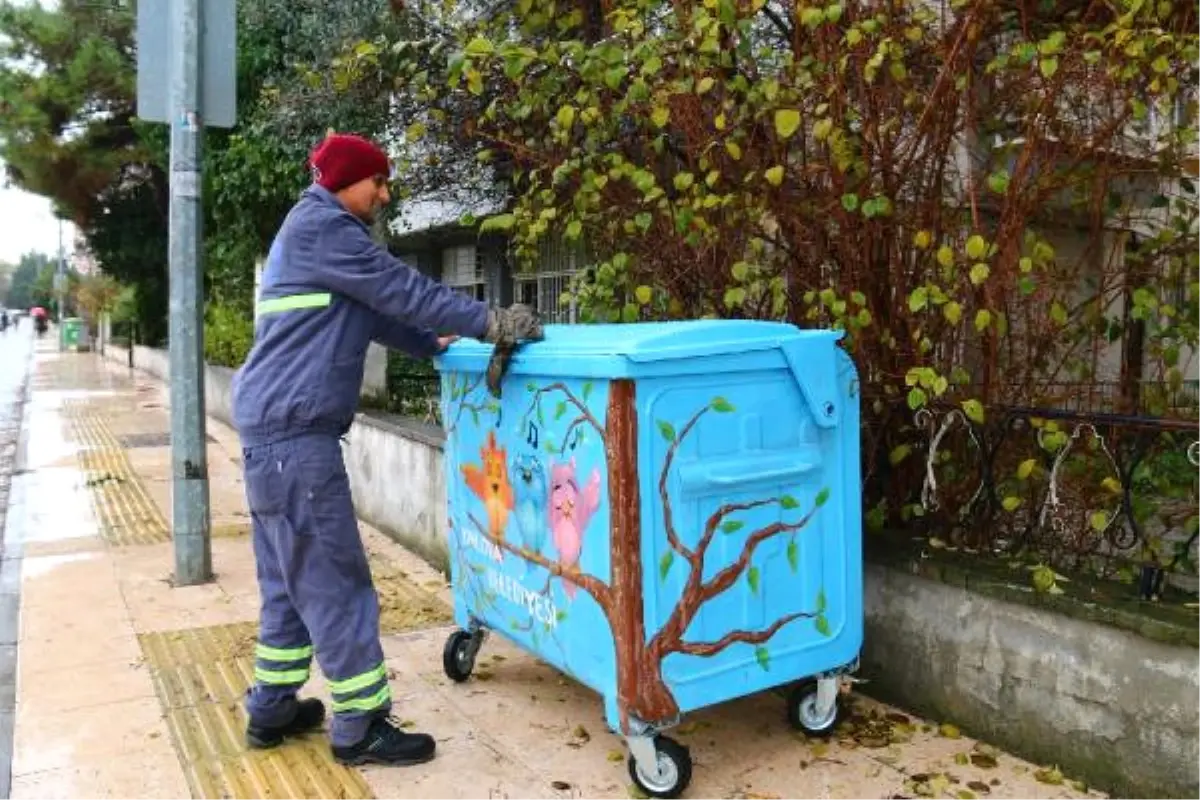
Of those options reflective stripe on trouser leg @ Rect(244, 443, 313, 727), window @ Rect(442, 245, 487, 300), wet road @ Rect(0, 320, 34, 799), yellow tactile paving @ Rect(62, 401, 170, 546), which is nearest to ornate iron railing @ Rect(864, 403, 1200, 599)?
reflective stripe on trouser leg @ Rect(244, 443, 313, 727)

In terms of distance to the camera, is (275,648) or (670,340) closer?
(670,340)

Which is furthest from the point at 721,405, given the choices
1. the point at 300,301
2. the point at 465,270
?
the point at 465,270

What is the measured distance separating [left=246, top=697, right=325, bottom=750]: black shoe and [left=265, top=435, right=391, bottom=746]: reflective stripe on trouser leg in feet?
0.82

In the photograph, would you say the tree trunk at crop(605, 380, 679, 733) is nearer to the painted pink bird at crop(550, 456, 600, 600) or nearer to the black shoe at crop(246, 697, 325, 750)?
the painted pink bird at crop(550, 456, 600, 600)

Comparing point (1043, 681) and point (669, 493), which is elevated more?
point (669, 493)

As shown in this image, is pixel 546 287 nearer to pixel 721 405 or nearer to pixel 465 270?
pixel 465 270

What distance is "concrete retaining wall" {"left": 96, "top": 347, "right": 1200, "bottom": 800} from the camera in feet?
9.65

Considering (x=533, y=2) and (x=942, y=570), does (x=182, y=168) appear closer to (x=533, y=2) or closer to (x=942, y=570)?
(x=533, y=2)

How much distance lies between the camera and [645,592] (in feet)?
9.83

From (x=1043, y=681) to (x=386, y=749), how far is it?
6.94 feet

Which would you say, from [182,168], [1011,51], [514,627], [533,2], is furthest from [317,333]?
[182,168]

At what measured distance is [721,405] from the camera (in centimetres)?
310

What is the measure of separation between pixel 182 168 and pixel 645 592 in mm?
3979

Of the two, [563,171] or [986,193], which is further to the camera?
[563,171]
